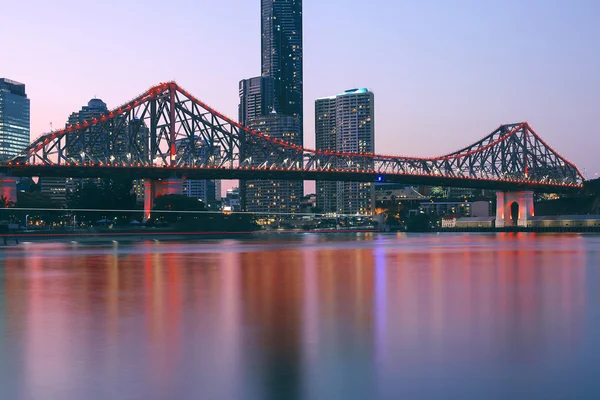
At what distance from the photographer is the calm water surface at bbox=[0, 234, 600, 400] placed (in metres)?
10.5

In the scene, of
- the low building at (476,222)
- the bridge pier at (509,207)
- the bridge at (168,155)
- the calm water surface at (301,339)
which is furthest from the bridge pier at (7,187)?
the low building at (476,222)

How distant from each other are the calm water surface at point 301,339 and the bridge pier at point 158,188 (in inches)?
3327

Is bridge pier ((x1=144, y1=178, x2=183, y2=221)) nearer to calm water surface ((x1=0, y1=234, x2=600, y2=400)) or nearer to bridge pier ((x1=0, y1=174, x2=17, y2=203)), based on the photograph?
bridge pier ((x1=0, y1=174, x2=17, y2=203))

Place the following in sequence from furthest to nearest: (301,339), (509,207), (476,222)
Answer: (476,222) → (509,207) → (301,339)

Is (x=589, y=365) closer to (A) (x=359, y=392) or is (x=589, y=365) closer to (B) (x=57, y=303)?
(A) (x=359, y=392)

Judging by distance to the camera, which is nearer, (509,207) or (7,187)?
(7,187)

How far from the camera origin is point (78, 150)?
11006 cm

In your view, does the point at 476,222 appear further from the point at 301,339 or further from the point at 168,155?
the point at 301,339

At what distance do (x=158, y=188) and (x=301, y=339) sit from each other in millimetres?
103739

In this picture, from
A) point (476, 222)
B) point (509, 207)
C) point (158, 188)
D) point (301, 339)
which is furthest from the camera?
point (476, 222)

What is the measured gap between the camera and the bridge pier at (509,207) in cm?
14300

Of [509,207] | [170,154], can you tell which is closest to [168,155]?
[170,154]

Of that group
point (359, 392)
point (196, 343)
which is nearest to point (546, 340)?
point (359, 392)

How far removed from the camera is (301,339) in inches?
567
